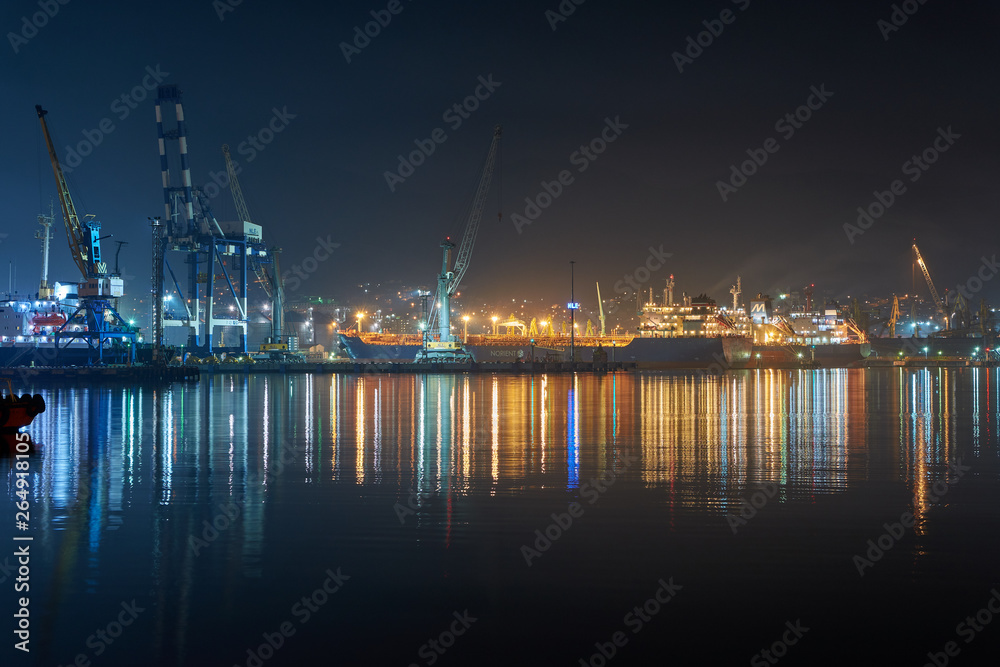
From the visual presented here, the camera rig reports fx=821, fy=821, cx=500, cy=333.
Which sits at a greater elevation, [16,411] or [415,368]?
[16,411]

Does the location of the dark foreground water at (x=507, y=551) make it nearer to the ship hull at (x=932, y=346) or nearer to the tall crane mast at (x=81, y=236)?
the tall crane mast at (x=81, y=236)

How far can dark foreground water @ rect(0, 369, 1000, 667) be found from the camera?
6.16 metres

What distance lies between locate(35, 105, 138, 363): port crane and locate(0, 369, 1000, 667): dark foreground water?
4639 cm

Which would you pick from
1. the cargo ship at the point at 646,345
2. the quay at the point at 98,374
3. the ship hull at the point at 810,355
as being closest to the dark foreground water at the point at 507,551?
the quay at the point at 98,374

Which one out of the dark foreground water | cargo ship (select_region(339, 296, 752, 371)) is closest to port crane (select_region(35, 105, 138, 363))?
cargo ship (select_region(339, 296, 752, 371))

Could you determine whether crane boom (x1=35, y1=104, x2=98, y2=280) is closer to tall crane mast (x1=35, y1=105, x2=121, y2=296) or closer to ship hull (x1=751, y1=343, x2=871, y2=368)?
tall crane mast (x1=35, y1=105, x2=121, y2=296)

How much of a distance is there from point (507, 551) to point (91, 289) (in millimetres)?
59749

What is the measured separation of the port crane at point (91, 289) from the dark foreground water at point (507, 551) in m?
46.4

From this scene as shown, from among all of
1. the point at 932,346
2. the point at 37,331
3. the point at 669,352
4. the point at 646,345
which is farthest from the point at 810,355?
the point at 37,331

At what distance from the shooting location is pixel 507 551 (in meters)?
8.54

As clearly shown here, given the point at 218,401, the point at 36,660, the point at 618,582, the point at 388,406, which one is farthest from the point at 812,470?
the point at 218,401

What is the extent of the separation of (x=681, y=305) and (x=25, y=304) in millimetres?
70132

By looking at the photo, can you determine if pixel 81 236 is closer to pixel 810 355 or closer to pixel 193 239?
pixel 193 239

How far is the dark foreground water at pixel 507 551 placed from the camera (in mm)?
6160
